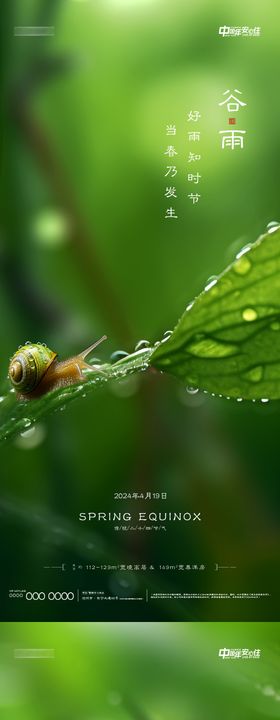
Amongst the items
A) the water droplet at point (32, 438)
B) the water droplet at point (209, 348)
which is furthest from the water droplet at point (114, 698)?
the water droplet at point (209, 348)

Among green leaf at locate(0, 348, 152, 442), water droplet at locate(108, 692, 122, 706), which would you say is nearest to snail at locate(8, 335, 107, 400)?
green leaf at locate(0, 348, 152, 442)

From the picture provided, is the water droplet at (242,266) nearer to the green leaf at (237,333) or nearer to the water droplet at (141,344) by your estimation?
the green leaf at (237,333)

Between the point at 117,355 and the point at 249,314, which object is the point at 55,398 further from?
the point at 249,314

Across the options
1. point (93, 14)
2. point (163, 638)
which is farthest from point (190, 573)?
point (93, 14)

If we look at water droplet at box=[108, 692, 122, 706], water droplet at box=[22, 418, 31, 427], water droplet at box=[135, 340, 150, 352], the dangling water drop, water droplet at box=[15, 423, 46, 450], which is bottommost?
water droplet at box=[108, 692, 122, 706]

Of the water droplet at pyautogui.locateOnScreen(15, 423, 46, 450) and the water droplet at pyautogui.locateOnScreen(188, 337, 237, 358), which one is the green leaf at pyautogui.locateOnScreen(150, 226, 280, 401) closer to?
the water droplet at pyautogui.locateOnScreen(188, 337, 237, 358)

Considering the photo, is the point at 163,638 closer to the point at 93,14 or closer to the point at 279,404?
the point at 279,404
